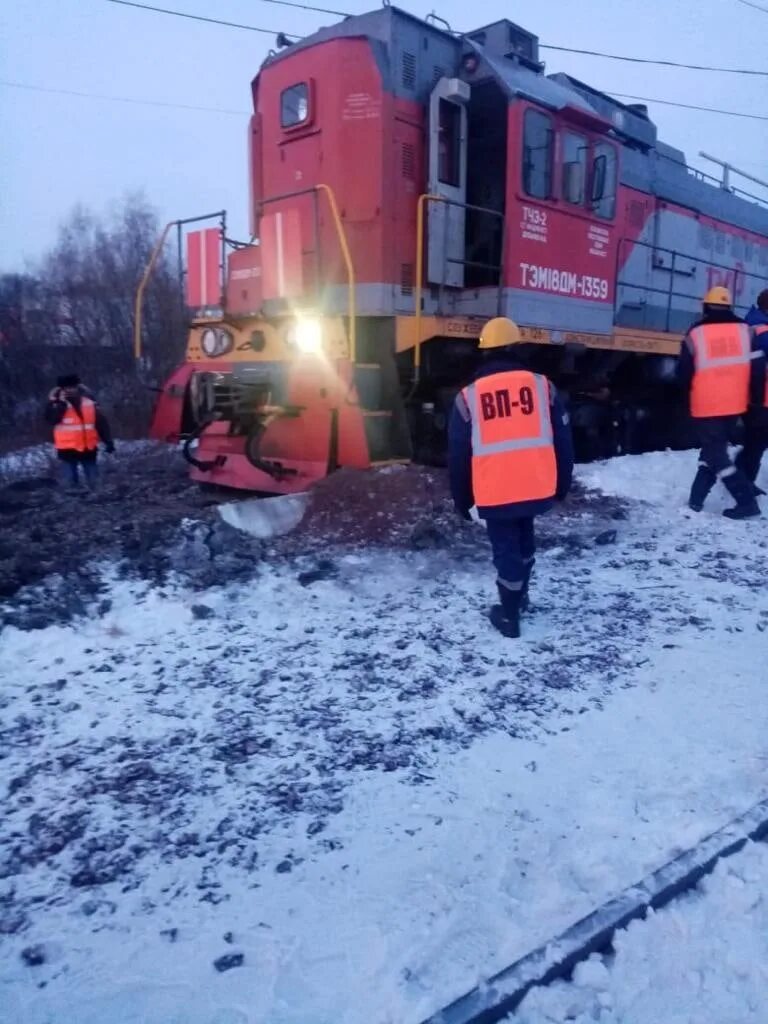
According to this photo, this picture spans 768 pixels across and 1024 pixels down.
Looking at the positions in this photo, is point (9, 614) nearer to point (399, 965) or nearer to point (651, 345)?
point (399, 965)

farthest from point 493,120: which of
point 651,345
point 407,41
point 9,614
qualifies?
point 9,614

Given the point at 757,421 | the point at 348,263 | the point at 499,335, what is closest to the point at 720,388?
the point at 757,421

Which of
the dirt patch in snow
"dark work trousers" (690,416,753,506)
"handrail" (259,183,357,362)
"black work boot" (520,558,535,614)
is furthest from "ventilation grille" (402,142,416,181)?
"black work boot" (520,558,535,614)

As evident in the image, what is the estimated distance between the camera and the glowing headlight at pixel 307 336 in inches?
275

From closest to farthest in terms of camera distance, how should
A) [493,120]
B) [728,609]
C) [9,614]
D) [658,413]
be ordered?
[9,614] → [728,609] → [493,120] → [658,413]

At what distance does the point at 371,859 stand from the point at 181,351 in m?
18.9

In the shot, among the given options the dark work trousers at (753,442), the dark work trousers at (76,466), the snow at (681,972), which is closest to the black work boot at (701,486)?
the dark work trousers at (753,442)

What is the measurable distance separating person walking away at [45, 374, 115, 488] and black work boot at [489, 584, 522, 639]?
5855mm

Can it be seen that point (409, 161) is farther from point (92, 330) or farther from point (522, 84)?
point (92, 330)

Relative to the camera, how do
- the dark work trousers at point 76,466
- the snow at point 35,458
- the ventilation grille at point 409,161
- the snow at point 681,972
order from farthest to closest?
the snow at point 35,458, the dark work trousers at point 76,466, the ventilation grille at point 409,161, the snow at point 681,972

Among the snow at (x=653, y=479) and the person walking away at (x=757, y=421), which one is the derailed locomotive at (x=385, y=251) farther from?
the person walking away at (x=757, y=421)

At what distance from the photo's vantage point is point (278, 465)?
23.5 feet

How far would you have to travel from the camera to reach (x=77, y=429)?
8.62 m

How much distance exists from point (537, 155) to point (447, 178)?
0.94 m
